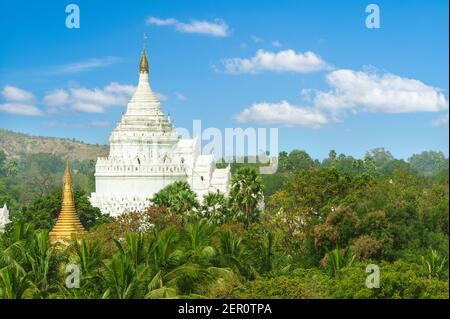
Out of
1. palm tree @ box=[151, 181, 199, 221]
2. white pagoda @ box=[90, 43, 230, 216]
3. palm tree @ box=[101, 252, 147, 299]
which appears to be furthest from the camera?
white pagoda @ box=[90, 43, 230, 216]

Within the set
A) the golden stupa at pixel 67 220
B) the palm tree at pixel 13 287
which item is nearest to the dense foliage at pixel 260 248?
the palm tree at pixel 13 287

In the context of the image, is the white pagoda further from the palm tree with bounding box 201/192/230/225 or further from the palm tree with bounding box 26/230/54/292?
the palm tree with bounding box 26/230/54/292

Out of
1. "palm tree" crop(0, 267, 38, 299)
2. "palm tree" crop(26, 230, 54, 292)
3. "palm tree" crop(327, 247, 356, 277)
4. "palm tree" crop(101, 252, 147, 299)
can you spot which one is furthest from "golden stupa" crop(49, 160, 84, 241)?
"palm tree" crop(101, 252, 147, 299)

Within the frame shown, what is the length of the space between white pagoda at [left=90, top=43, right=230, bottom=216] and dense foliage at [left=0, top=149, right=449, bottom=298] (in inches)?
541

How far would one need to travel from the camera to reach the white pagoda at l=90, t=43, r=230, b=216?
218 feet

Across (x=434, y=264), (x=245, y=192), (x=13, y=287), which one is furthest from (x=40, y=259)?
(x=245, y=192)

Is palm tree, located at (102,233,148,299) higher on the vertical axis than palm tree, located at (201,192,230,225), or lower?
lower

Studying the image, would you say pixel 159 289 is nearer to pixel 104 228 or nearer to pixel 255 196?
pixel 104 228

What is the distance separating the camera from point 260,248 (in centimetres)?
3397

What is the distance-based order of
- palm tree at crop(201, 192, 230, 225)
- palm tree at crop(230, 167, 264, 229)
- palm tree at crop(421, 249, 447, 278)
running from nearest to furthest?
1. palm tree at crop(421, 249, 447, 278)
2. palm tree at crop(201, 192, 230, 225)
3. palm tree at crop(230, 167, 264, 229)

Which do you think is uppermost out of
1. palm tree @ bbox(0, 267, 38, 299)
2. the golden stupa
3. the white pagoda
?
the white pagoda

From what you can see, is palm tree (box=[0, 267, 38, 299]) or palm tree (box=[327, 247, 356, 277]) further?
palm tree (box=[327, 247, 356, 277])

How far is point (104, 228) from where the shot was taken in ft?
144

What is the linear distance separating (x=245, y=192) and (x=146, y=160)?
1883 centimetres
